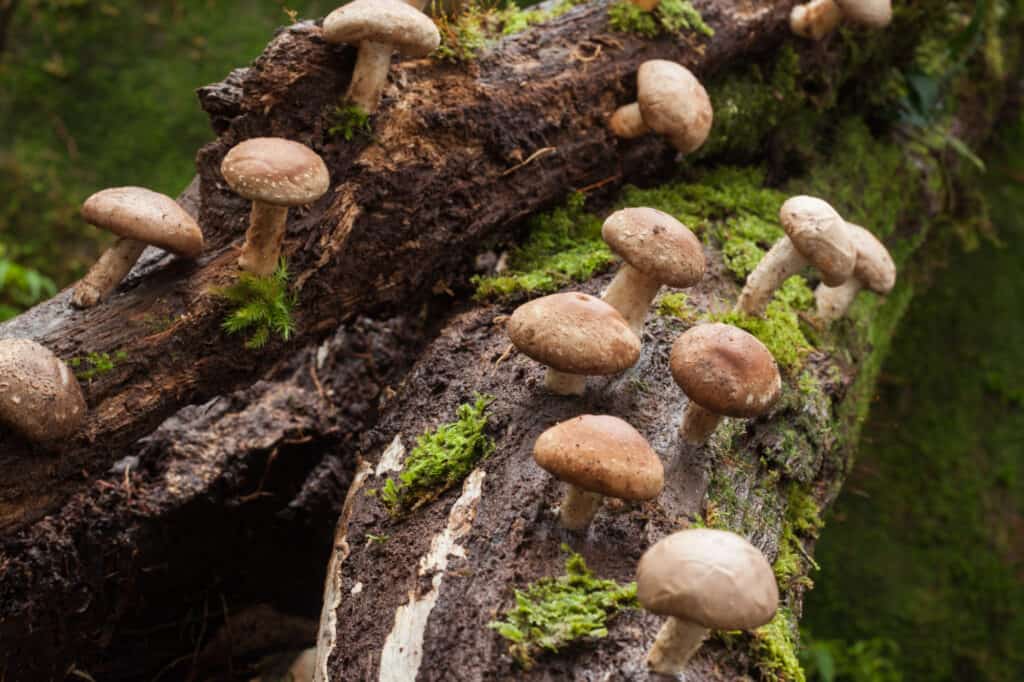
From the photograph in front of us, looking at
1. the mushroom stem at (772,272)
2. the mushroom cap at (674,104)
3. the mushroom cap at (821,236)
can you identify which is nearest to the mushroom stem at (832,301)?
the mushroom stem at (772,272)

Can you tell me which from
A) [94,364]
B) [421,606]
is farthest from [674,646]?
[94,364]

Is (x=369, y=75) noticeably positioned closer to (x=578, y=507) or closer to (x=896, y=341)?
(x=578, y=507)

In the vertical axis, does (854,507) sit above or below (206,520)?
below

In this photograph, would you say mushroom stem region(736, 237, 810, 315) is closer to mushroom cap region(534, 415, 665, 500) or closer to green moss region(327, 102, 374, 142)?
mushroom cap region(534, 415, 665, 500)

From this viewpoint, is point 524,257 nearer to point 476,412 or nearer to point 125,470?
point 476,412

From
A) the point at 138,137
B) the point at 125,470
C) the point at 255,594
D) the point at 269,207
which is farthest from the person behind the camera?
the point at 138,137

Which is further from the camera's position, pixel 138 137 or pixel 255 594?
pixel 138 137

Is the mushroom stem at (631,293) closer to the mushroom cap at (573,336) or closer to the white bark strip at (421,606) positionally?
the mushroom cap at (573,336)

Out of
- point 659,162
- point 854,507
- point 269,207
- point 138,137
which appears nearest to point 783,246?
point 659,162
